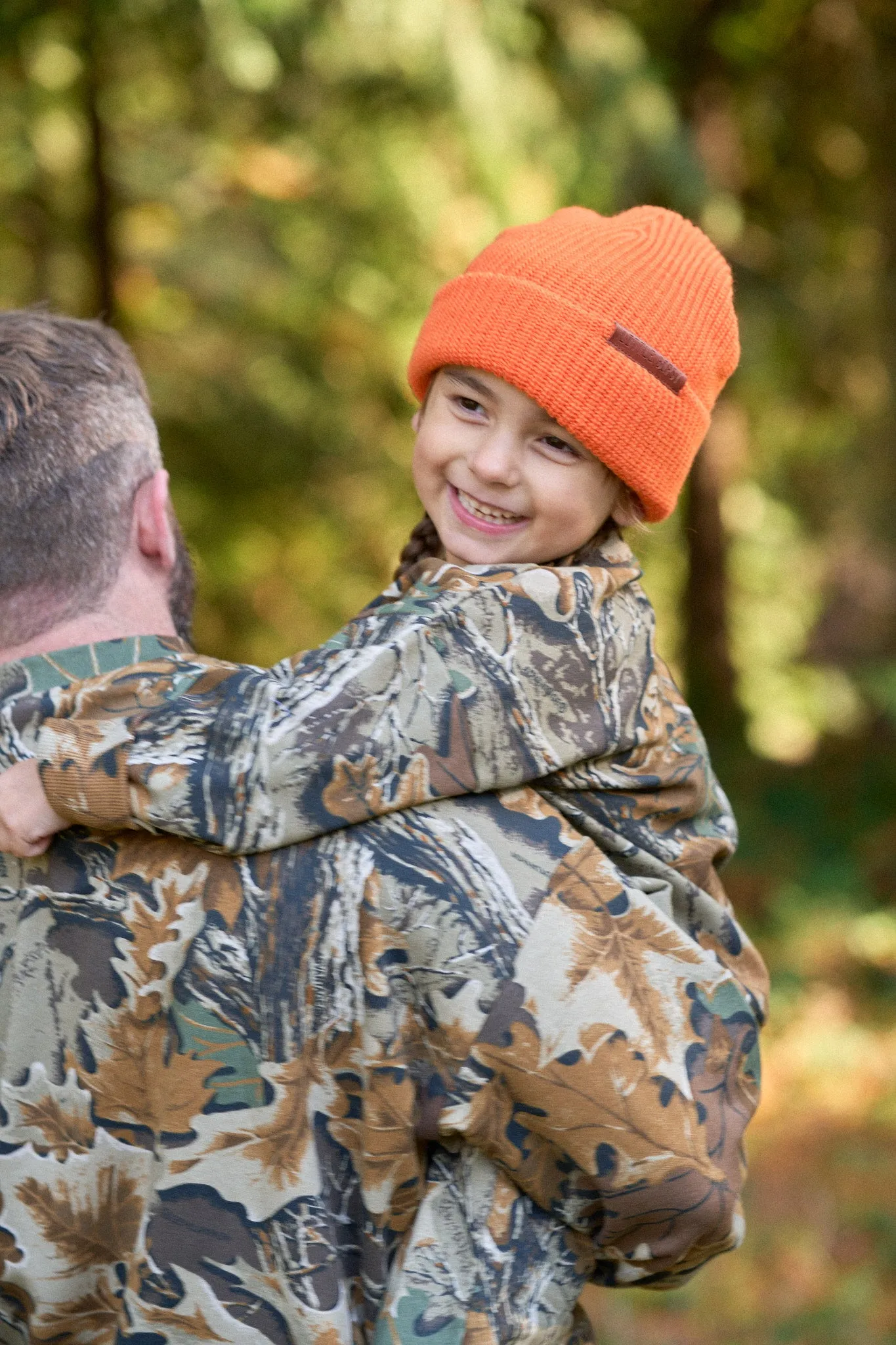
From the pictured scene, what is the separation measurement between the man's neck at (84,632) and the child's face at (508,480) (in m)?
0.47

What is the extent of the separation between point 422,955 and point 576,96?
15.6ft

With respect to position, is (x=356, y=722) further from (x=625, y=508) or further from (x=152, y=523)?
(x=625, y=508)

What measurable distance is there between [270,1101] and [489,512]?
860 millimetres

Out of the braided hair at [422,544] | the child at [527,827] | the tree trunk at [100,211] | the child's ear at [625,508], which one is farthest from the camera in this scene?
the tree trunk at [100,211]

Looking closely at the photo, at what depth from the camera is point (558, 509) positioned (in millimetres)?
1969

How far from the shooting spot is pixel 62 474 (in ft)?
5.86

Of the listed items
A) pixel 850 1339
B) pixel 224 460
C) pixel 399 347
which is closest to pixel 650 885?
pixel 850 1339

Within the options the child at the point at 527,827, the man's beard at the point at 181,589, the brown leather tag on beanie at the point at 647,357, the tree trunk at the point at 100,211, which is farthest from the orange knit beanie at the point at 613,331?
the tree trunk at the point at 100,211

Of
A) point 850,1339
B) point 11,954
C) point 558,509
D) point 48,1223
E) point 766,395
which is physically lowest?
point 850,1339

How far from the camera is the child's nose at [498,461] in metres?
1.95

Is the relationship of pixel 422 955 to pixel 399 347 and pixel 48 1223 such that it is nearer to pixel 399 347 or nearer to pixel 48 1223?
pixel 48 1223

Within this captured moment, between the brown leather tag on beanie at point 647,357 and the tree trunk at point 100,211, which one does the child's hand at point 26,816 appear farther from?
the tree trunk at point 100,211

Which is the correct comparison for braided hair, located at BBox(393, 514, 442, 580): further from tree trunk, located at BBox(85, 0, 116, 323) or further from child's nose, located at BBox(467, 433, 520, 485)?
tree trunk, located at BBox(85, 0, 116, 323)

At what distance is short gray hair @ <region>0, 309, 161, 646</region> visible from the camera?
176 centimetres
